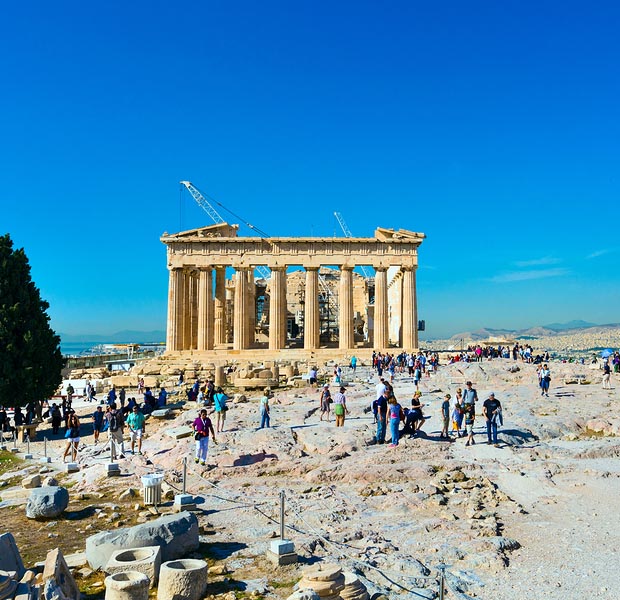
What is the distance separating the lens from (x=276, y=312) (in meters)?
51.2

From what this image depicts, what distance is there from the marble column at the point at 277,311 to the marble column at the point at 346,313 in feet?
16.1

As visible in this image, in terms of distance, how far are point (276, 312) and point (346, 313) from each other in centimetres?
598

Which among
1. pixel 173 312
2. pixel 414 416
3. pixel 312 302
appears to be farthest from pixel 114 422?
pixel 312 302

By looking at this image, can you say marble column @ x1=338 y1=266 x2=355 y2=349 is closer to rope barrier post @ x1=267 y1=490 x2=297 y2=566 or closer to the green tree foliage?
the green tree foliage

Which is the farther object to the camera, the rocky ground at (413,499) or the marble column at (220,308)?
the marble column at (220,308)

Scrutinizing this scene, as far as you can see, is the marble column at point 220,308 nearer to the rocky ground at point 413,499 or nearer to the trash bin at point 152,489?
Result: the rocky ground at point 413,499

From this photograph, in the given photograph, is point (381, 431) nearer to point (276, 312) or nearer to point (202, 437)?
point (202, 437)

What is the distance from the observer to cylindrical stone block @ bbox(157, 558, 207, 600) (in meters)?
8.24

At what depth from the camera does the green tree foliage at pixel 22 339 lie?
28.1 meters

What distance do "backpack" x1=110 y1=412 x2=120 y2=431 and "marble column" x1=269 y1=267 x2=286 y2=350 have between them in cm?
3112

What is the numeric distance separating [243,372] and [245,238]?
19358 mm

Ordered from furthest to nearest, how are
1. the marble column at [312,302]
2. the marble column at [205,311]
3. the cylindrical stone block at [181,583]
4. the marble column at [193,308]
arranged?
the marble column at [193,308]
the marble column at [312,302]
the marble column at [205,311]
the cylindrical stone block at [181,583]

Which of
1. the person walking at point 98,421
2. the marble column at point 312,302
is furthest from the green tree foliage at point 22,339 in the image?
the marble column at point 312,302

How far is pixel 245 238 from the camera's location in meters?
50.8
